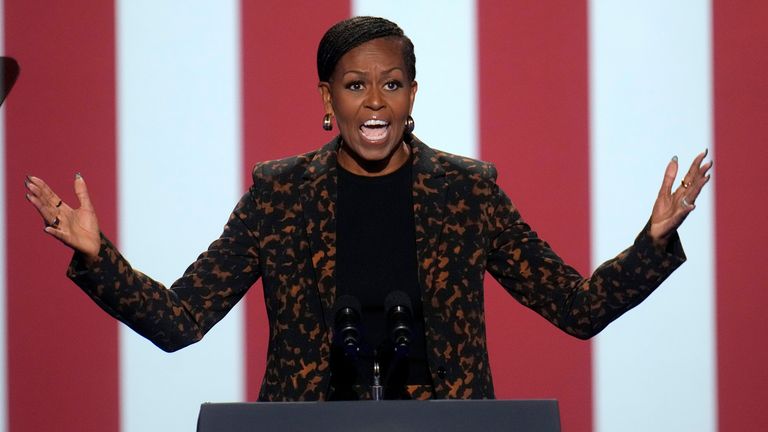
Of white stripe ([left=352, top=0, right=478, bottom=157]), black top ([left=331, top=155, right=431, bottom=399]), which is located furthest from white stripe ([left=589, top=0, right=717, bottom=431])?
black top ([left=331, top=155, right=431, bottom=399])

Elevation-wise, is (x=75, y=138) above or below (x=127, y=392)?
above

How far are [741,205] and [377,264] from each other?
1.33 m

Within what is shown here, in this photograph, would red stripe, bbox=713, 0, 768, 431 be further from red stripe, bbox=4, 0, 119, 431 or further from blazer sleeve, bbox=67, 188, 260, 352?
red stripe, bbox=4, 0, 119, 431

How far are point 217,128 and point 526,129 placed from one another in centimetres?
81

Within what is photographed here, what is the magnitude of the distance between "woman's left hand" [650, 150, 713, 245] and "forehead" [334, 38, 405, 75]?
55 centimetres

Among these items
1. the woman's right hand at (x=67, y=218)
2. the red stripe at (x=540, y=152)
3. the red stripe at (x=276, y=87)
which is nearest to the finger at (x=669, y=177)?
the woman's right hand at (x=67, y=218)

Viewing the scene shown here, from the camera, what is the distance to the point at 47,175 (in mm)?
2973

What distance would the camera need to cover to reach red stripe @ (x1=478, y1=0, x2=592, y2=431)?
9.69 ft

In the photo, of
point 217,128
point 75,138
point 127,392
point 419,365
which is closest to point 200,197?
point 217,128

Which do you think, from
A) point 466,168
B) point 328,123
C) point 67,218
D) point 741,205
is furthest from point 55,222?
point 741,205

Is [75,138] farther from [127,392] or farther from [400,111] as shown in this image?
[400,111]

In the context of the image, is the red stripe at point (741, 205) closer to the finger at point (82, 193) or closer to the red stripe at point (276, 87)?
the red stripe at point (276, 87)

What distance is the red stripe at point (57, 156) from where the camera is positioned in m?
2.97

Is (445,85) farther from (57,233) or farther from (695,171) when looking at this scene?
(57,233)
